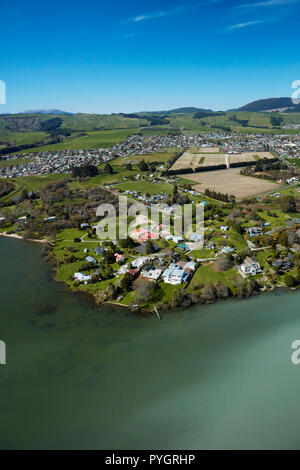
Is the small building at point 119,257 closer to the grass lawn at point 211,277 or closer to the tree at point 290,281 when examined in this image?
the grass lawn at point 211,277

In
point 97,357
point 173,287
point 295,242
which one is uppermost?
point 295,242

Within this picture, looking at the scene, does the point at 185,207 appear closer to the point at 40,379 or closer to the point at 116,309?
the point at 116,309

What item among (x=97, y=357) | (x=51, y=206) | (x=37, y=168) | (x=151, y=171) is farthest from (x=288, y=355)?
(x=37, y=168)

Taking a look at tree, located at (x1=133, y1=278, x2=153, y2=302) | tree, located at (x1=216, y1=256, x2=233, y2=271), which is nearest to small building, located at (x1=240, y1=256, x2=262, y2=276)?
tree, located at (x1=216, y1=256, x2=233, y2=271)

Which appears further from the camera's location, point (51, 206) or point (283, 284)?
point (51, 206)

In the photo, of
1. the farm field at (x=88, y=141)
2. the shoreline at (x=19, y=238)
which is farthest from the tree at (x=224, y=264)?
the farm field at (x=88, y=141)
